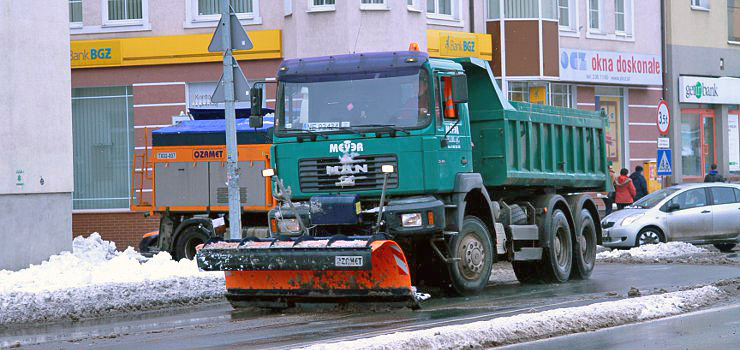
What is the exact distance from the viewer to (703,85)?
39.0 m

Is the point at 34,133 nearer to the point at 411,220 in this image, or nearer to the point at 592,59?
the point at 411,220

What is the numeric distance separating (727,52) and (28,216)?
27804 mm

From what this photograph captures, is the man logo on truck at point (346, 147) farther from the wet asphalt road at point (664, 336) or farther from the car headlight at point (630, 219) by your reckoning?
the car headlight at point (630, 219)

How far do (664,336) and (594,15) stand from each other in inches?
992

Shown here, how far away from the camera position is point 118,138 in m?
30.6

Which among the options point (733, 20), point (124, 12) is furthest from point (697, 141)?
point (124, 12)

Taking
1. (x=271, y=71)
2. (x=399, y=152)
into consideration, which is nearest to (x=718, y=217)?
(x=271, y=71)

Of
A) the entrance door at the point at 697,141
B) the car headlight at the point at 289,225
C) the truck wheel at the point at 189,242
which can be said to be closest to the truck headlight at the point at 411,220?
the car headlight at the point at 289,225

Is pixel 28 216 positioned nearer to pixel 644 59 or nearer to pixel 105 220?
pixel 105 220

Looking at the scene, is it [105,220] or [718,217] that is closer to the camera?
[718,217]

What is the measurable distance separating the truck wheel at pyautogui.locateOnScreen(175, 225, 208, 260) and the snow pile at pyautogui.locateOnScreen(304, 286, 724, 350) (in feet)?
33.5

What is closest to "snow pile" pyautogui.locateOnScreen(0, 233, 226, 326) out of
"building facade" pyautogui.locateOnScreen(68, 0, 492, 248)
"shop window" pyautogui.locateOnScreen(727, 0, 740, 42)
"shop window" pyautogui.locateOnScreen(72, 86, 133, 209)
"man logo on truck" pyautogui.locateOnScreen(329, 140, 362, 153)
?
"man logo on truck" pyautogui.locateOnScreen(329, 140, 362, 153)

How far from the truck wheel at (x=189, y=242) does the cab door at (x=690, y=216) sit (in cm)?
949

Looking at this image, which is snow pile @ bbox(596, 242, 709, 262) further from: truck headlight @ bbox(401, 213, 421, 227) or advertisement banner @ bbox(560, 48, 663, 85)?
advertisement banner @ bbox(560, 48, 663, 85)
